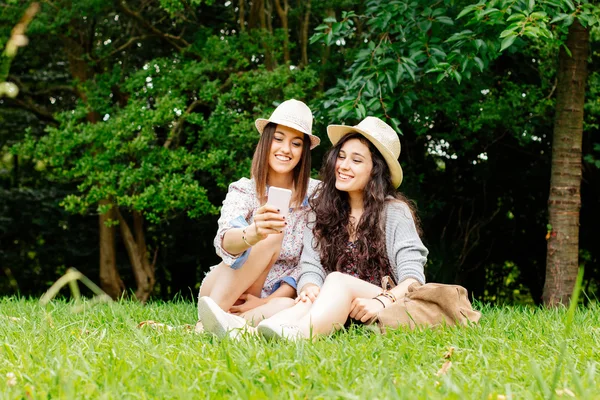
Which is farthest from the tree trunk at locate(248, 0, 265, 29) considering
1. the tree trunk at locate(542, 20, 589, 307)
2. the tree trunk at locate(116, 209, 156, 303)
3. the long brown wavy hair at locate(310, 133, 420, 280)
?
the long brown wavy hair at locate(310, 133, 420, 280)

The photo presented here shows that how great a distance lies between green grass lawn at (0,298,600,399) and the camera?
5.89 feet

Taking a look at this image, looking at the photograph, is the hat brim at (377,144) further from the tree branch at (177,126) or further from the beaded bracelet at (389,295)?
the tree branch at (177,126)

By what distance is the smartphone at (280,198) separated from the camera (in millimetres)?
2926

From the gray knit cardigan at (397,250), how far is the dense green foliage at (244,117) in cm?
A: 108

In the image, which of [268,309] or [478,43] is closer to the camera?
[268,309]

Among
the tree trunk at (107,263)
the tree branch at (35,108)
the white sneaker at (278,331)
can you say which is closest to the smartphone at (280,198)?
the white sneaker at (278,331)

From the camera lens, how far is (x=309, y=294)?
3.20m

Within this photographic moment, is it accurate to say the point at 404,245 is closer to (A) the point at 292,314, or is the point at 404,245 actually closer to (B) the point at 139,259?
(A) the point at 292,314

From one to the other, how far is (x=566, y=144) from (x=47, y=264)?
8707 mm

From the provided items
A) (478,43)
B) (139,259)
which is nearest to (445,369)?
(478,43)

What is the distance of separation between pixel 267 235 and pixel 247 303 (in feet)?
1.51

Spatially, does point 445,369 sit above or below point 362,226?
below

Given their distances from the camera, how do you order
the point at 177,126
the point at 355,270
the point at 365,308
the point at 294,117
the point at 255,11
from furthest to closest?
the point at 255,11
the point at 177,126
the point at 294,117
the point at 355,270
the point at 365,308

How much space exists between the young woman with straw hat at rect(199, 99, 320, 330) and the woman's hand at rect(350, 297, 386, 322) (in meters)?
0.40
